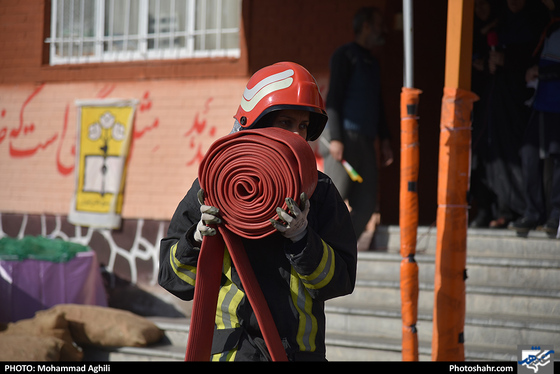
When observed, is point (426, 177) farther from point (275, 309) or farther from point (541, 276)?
point (275, 309)

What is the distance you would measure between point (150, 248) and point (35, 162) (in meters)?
1.93

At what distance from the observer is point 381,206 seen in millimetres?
→ 6211

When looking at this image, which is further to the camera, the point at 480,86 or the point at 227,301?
the point at 480,86

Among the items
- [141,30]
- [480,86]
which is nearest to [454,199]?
[480,86]

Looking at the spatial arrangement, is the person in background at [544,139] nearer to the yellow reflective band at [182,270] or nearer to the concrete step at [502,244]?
the concrete step at [502,244]

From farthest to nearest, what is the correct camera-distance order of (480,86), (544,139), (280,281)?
(480,86) → (544,139) → (280,281)

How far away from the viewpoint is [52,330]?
4977mm

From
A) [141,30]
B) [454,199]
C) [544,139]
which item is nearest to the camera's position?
[454,199]

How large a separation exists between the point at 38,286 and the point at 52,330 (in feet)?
3.14

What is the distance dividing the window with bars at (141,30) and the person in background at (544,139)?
3.07 meters

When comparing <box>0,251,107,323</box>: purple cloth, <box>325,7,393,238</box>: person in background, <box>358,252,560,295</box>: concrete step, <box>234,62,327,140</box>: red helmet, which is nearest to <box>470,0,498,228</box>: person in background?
<box>358,252,560,295</box>: concrete step

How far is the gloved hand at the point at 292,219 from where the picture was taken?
1749 mm

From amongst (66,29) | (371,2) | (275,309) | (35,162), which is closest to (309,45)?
(371,2)

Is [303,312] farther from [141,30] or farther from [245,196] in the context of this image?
[141,30]
